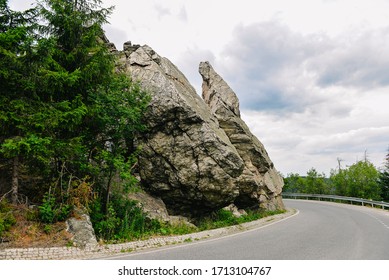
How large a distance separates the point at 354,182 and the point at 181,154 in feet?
119

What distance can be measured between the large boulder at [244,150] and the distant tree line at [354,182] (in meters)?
22.7

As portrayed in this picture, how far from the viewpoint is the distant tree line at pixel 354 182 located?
40.7 m

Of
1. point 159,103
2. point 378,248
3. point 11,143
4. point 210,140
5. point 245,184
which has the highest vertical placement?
point 159,103

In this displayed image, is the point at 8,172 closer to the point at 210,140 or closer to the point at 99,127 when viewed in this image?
the point at 99,127

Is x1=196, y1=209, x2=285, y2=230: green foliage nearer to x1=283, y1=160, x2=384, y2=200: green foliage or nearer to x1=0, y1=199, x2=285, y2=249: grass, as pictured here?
x1=0, y1=199, x2=285, y2=249: grass

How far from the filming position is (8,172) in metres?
11.6

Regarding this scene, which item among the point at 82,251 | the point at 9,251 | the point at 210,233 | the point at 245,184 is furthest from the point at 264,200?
the point at 9,251

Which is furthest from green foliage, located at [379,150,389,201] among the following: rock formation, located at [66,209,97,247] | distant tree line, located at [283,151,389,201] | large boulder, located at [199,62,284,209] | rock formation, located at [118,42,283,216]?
rock formation, located at [66,209,97,247]

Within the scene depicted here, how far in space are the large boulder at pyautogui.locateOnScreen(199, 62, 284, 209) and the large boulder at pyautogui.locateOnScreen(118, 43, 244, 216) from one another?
3.16 meters

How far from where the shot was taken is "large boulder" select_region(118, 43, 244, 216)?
47.6ft

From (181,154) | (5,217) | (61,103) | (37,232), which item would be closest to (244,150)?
(181,154)

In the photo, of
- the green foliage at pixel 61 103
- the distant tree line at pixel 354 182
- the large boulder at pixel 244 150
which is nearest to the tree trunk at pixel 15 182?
the green foliage at pixel 61 103

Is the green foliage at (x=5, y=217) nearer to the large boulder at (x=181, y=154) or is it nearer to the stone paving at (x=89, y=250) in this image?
the stone paving at (x=89, y=250)
